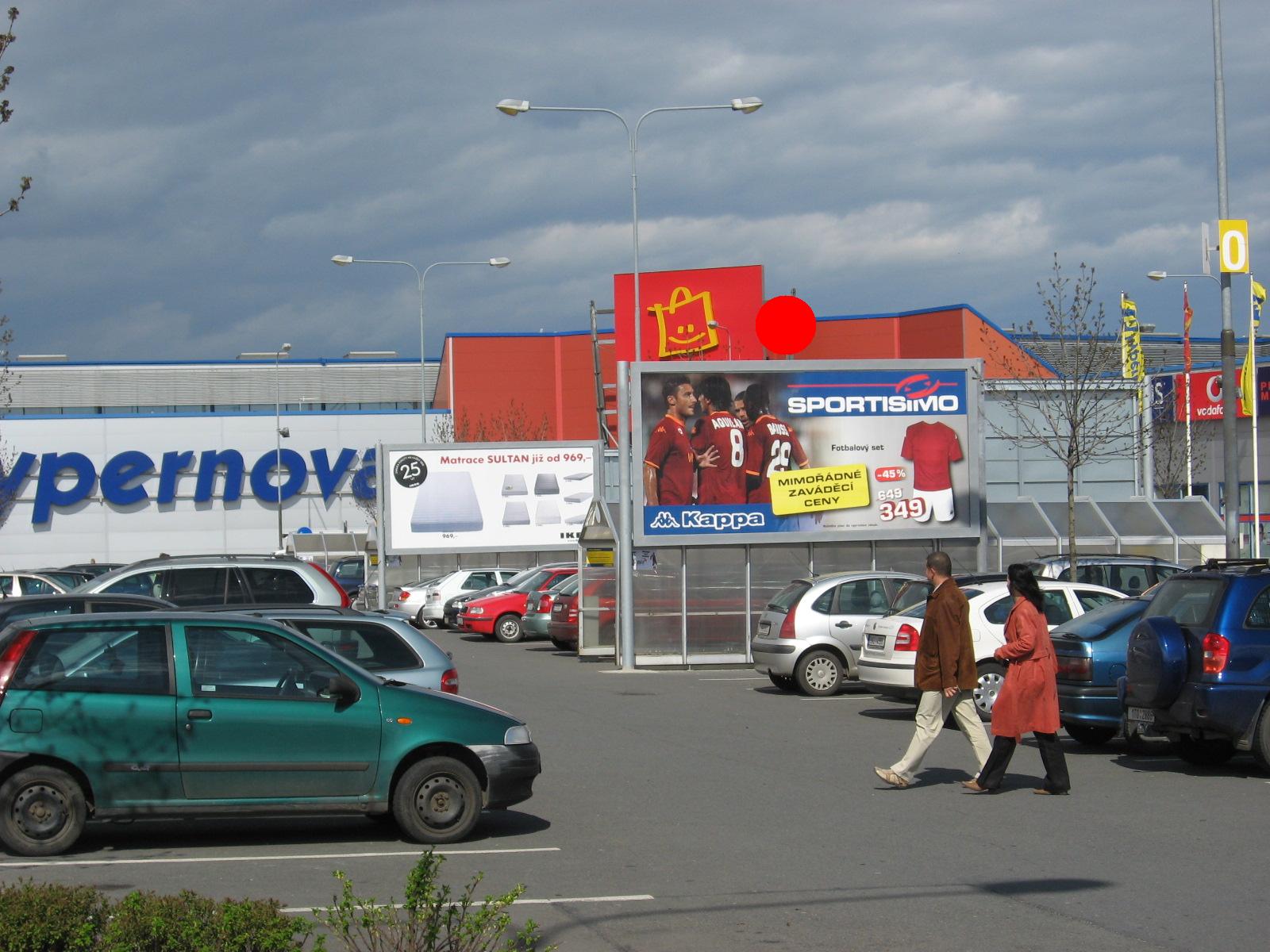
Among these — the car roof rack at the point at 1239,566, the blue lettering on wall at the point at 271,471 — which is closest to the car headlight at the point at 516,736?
the car roof rack at the point at 1239,566

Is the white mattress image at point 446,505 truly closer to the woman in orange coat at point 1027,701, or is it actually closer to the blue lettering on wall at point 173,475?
the woman in orange coat at point 1027,701

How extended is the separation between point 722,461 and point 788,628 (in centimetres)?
571

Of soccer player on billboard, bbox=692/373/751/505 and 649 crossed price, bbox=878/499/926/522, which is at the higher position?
soccer player on billboard, bbox=692/373/751/505

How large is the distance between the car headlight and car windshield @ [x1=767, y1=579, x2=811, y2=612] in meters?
10.2

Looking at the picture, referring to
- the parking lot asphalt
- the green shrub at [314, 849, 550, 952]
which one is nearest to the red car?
the parking lot asphalt

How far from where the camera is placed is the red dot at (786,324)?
2852 cm

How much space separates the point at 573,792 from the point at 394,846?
244 centimetres

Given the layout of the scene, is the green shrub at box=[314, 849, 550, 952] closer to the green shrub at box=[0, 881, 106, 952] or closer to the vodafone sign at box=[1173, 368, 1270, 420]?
the green shrub at box=[0, 881, 106, 952]

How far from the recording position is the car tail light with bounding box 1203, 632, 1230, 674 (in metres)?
11.6

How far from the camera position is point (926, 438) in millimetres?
25391

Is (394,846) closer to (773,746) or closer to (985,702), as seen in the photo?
(773,746)

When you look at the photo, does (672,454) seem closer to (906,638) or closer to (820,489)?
(820,489)

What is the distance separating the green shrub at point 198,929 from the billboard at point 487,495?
32828 mm

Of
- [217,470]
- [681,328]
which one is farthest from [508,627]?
[217,470]
